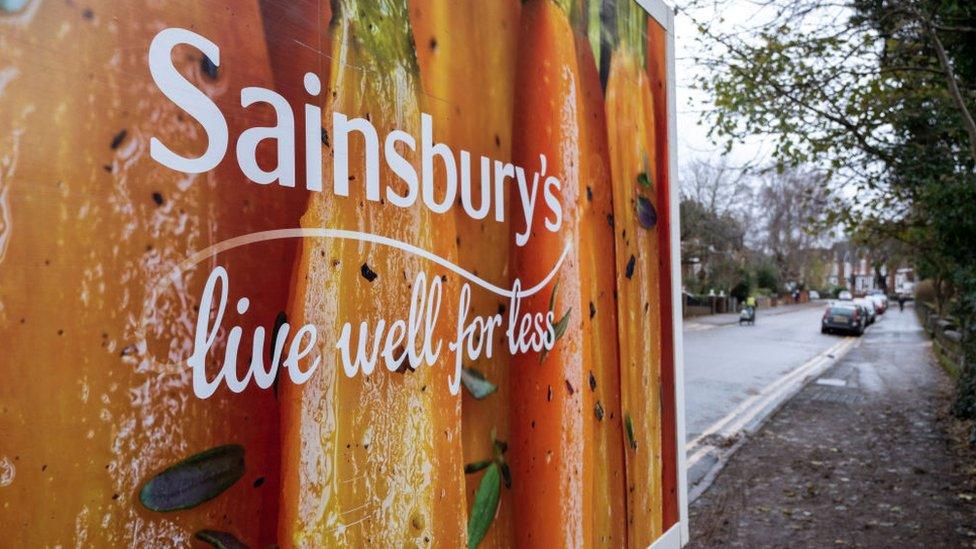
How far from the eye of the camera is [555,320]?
2160 millimetres

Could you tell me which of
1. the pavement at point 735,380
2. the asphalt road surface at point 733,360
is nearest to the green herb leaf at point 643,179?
the pavement at point 735,380

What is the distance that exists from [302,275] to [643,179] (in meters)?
1.91

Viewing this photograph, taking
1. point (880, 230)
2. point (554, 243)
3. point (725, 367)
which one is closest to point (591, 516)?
point (554, 243)

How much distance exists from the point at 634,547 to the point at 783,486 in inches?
205

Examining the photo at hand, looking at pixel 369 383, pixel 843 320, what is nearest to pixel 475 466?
pixel 369 383

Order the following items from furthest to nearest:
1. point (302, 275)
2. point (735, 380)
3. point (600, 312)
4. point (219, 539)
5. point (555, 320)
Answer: point (735, 380) → point (600, 312) → point (555, 320) → point (302, 275) → point (219, 539)

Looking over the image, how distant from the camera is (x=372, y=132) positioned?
1527 mm

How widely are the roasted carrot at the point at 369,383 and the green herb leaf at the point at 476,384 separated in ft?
0.24

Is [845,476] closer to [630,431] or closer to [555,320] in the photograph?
[630,431]

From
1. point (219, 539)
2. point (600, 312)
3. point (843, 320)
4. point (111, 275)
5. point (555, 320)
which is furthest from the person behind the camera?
point (843, 320)

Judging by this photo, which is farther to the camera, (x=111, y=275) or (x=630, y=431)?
(x=630, y=431)

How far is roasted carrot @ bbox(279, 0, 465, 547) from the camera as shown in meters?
1.35

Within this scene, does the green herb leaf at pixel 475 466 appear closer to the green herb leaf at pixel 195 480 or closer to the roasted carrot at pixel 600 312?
the roasted carrot at pixel 600 312

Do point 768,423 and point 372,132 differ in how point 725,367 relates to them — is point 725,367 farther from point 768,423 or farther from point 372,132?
point 372,132
